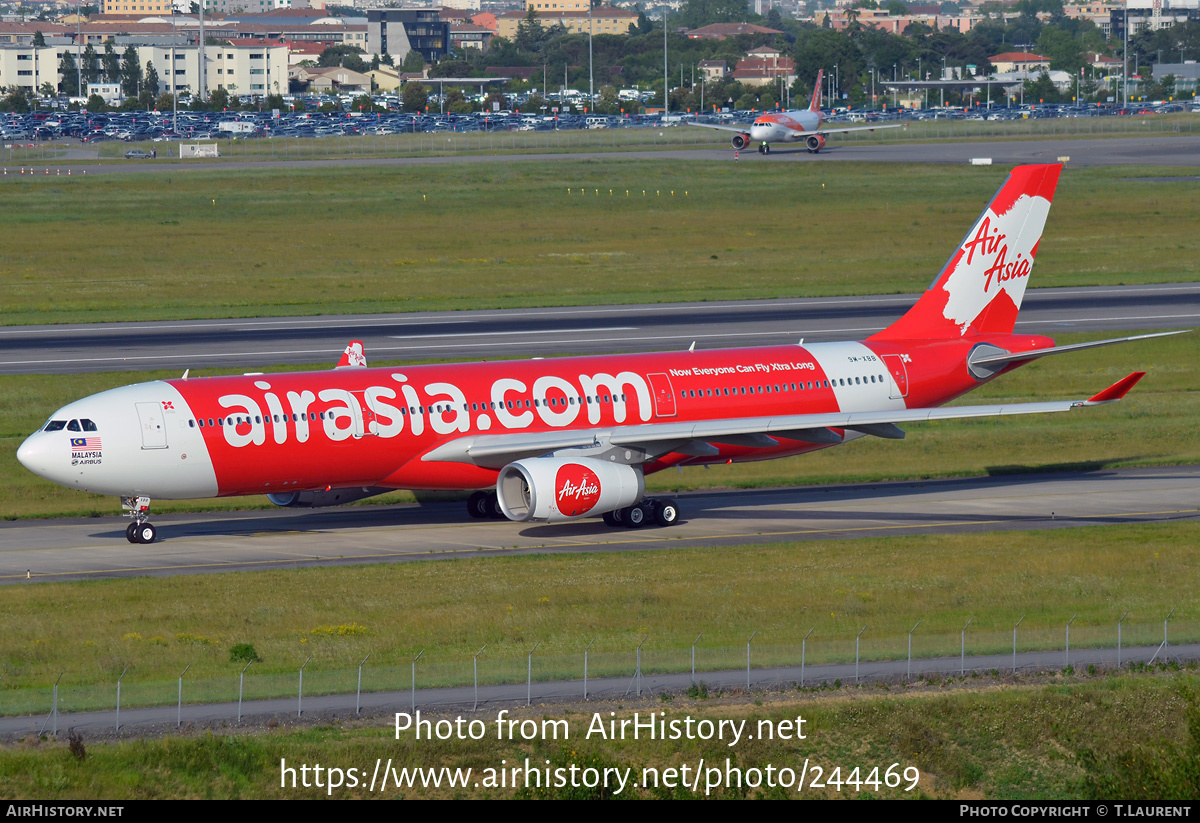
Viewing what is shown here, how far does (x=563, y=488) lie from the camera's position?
158 feet

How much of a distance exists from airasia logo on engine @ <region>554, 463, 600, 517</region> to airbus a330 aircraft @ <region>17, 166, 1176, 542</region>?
0.18 ft

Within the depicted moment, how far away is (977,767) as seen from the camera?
2980 centimetres

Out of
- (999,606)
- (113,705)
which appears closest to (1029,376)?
(999,606)

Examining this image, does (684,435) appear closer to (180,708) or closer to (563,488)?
(563,488)

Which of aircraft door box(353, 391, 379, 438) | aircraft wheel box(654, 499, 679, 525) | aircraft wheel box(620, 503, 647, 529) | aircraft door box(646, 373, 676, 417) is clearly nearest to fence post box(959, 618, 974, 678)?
aircraft wheel box(654, 499, 679, 525)

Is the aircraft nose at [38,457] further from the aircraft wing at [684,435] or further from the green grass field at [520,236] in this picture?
the green grass field at [520,236]

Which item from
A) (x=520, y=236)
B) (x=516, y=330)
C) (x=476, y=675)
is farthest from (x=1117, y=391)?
(x=520, y=236)

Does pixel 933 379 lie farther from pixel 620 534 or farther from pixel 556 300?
pixel 556 300

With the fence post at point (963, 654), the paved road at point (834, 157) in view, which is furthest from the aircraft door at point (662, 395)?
the paved road at point (834, 157)

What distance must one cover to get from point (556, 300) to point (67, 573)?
56976 mm

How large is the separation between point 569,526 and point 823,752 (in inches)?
933

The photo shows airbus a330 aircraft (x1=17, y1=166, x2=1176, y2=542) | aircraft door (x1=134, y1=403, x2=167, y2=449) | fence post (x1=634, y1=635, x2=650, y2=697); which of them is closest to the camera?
fence post (x1=634, y1=635, x2=650, y2=697)

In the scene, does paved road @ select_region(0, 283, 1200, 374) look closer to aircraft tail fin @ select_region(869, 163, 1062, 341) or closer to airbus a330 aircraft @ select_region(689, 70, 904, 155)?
aircraft tail fin @ select_region(869, 163, 1062, 341)

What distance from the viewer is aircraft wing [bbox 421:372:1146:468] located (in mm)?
49844
